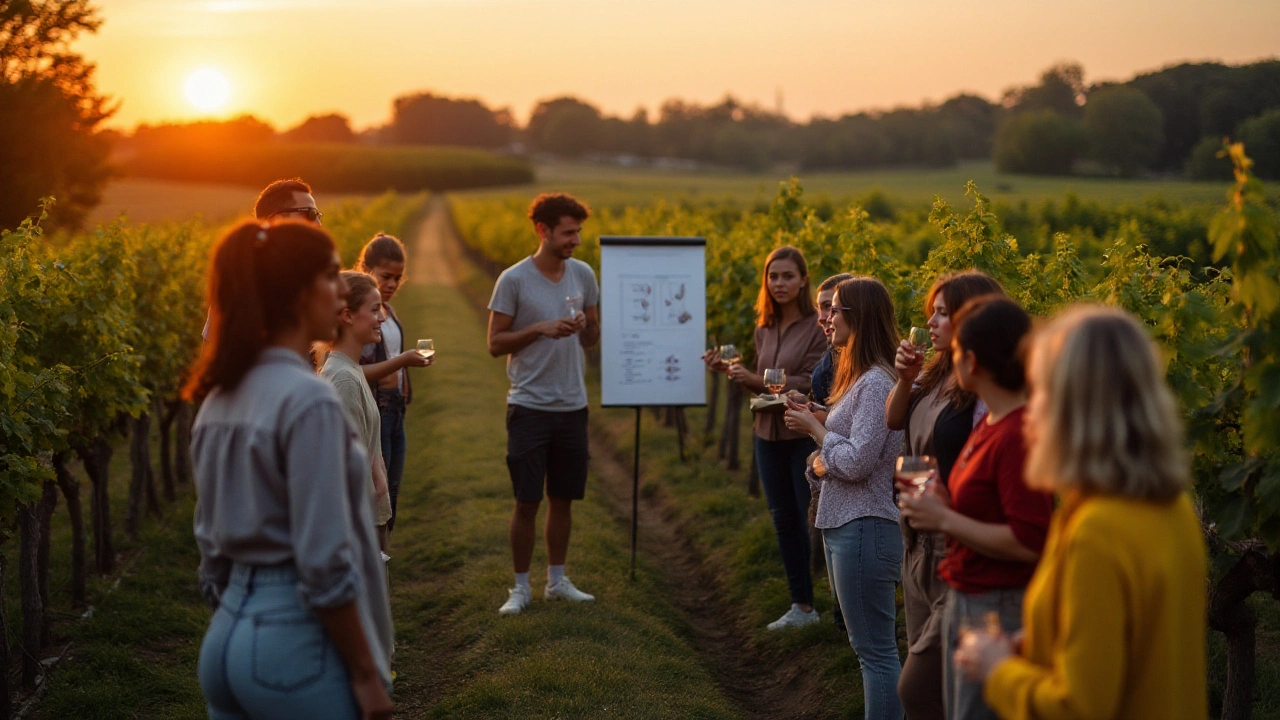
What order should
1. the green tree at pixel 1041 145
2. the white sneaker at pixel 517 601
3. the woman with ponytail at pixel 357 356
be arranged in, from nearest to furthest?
the woman with ponytail at pixel 357 356, the white sneaker at pixel 517 601, the green tree at pixel 1041 145

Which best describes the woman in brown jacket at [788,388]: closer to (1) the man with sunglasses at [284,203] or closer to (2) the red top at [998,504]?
(1) the man with sunglasses at [284,203]

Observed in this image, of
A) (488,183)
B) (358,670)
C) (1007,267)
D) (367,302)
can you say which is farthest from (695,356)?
(488,183)

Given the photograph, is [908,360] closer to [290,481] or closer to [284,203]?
[290,481]

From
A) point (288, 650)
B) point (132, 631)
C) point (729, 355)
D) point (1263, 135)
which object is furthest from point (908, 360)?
point (1263, 135)

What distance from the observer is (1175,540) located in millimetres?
2277

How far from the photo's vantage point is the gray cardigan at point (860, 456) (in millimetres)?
4496

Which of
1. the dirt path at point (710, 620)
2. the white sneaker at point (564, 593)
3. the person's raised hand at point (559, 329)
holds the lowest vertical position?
the dirt path at point (710, 620)

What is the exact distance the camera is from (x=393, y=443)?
255 inches

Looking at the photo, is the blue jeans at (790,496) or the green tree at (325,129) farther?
the green tree at (325,129)

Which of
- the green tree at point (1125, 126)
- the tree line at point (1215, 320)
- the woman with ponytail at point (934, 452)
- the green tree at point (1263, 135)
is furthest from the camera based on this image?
the green tree at point (1125, 126)

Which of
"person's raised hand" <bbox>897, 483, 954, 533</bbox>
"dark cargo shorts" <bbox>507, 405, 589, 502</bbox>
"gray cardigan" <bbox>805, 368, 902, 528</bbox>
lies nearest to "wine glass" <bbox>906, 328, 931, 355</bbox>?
"gray cardigan" <bbox>805, 368, 902, 528</bbox>

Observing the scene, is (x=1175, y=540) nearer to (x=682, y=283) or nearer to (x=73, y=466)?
(x=682, y=283)

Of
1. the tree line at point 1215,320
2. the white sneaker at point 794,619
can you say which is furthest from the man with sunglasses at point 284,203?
the white sneaker at point 794,619

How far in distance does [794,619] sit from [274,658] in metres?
5.00
